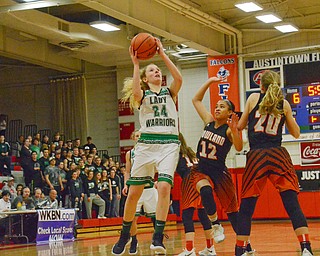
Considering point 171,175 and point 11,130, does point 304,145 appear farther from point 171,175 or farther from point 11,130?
point 171,175

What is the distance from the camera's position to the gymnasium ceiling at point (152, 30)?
17.3 m

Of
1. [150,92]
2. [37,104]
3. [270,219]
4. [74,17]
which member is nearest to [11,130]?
[37,104]

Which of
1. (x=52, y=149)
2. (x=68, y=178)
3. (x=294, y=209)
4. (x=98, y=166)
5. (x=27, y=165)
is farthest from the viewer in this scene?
(x=98, y=166)

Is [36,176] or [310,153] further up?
[310,153]

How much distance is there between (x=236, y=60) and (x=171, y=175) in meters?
15.3

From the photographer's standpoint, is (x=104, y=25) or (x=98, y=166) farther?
(x=98, y=166)

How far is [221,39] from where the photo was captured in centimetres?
2184

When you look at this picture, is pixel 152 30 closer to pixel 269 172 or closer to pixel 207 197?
pixel 207 197

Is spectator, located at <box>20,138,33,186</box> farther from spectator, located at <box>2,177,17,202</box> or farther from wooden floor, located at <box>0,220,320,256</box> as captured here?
wooden floor, located at <box>0,220,320,256</box>

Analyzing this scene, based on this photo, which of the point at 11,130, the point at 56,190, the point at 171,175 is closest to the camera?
the point at 171,175

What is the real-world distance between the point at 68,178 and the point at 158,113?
1191 centimetres

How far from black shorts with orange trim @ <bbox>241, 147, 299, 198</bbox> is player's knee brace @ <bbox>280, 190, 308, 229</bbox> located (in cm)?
6

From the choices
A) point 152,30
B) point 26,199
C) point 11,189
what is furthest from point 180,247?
point 152,30

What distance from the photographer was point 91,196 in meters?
18.4
